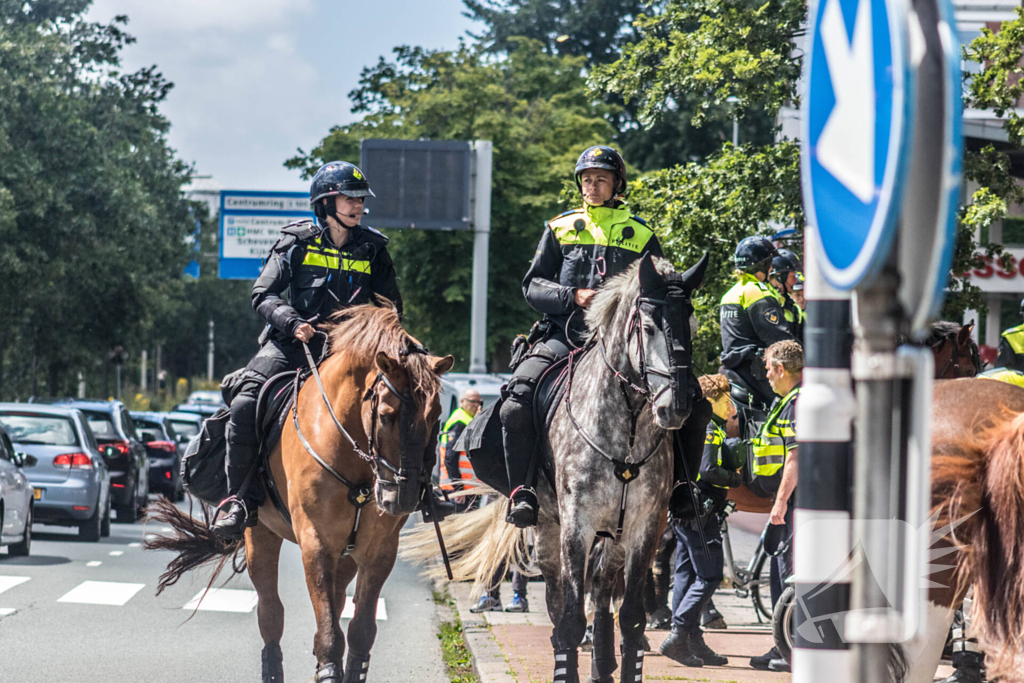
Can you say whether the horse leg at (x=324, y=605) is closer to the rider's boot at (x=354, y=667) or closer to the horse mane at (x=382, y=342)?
the rider's boot at (x=354, y=667)

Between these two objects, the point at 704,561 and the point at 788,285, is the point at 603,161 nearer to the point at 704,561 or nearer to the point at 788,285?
the point at 788,285

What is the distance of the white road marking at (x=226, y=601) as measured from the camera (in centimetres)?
1256

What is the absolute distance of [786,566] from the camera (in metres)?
8.77

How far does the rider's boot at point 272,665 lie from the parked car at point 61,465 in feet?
41.2

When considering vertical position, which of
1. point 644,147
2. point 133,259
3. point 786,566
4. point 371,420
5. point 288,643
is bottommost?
point 288,643

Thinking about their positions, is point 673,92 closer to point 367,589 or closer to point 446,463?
point 446,463

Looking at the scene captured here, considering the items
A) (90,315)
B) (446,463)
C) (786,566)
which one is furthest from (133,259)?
(786,566)

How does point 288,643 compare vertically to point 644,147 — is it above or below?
below

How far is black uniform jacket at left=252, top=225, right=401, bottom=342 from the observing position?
733cm

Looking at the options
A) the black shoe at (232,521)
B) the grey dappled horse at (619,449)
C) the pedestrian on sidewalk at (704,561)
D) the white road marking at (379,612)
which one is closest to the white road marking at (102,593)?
the white road marking at (379,612)

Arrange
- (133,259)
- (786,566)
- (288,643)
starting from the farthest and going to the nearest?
(133,259) → (288,643) → (786,566)

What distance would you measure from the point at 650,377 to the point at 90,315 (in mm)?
32578

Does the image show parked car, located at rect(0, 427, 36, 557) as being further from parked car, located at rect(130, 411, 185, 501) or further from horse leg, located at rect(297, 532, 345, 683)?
parked car, located at rect(130, 411, 185, 501)

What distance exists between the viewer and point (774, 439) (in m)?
8.66
